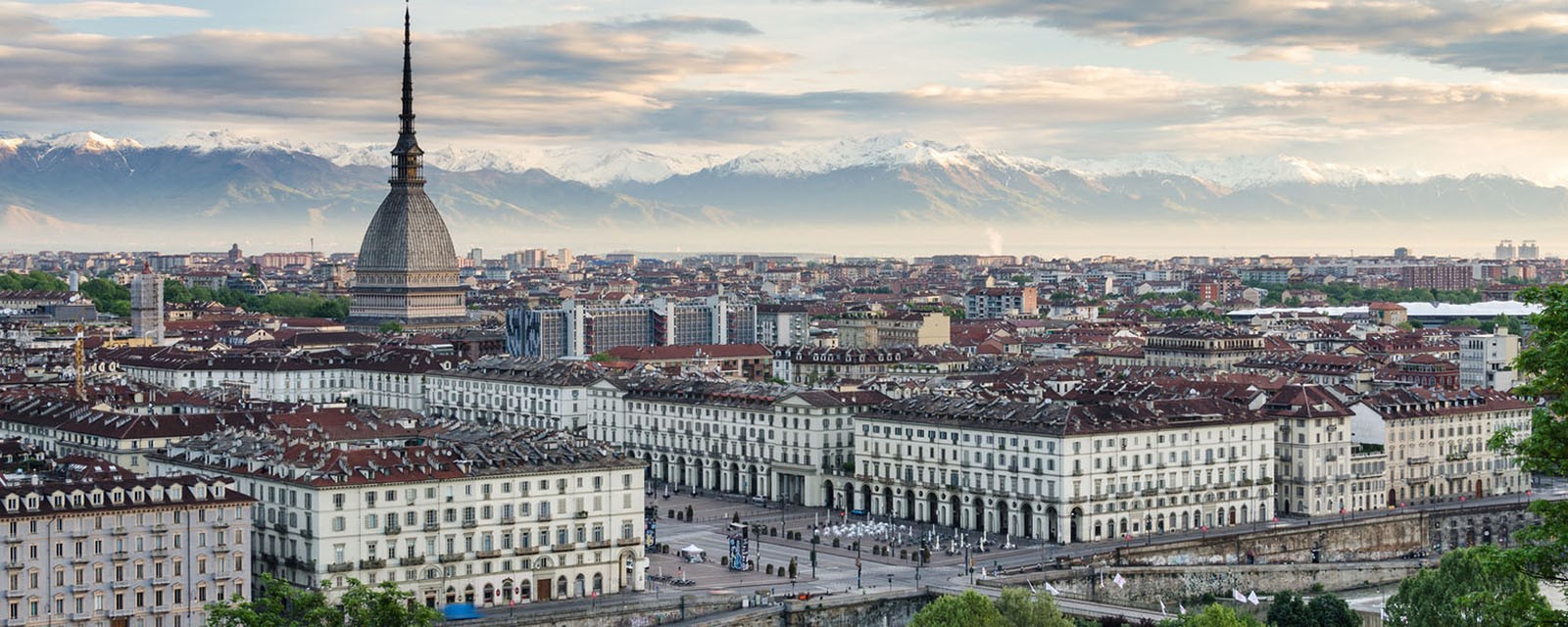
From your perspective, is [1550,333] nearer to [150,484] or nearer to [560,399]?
[150,484]

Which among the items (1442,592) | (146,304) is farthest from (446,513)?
(146,304)

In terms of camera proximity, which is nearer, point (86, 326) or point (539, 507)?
point (539, 507)

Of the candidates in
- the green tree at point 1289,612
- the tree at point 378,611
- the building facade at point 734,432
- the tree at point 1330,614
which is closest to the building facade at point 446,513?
the tree at point 378,611

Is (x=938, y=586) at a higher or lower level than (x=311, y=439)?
lower

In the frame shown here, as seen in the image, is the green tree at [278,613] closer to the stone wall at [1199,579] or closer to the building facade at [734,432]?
the stone wall at [1199,579]

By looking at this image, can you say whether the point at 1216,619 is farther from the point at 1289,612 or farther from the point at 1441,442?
the point at 1441,442

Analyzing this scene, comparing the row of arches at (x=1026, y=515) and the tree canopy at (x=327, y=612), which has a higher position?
the tree canopy at (x=327, y=612)

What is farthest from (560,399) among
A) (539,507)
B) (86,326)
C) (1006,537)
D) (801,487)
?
(86,326)

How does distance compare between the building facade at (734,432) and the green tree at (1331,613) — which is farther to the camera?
the building facade at (734,432)
